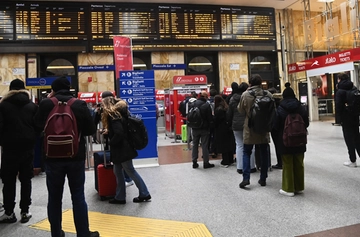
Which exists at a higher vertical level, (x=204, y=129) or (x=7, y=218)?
(x=204, y=129)

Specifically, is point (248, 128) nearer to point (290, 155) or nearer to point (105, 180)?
point (290, 155)

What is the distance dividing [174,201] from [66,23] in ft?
34.0

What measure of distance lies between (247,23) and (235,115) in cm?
971

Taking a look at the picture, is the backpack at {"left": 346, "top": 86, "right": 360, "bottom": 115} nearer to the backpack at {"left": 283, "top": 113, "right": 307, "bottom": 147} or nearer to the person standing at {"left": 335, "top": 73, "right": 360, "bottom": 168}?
the person standing at {"left": 335, "top": 73, "right": 360, "bottom": 168}

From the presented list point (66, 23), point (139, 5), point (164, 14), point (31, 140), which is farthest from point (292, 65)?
point (31, 140)

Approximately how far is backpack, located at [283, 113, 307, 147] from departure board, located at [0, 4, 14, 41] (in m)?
11.6

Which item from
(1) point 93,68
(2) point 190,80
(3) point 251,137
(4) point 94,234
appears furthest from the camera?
(1) point 93,68

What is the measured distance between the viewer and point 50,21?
1173cm

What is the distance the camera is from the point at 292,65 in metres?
14.4

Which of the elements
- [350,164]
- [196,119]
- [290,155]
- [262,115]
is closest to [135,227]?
[290,155]

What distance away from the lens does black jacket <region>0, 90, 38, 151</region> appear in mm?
3395

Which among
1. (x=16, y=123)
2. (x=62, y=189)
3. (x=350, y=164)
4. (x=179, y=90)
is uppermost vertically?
(x=179, y=90)

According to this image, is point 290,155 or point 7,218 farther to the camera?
point 290,155

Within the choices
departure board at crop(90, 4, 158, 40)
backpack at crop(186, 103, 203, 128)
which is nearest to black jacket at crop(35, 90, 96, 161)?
backpack at crop(186, 103, 203, 128)
